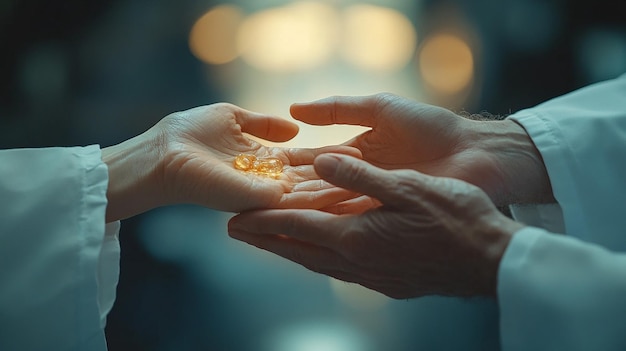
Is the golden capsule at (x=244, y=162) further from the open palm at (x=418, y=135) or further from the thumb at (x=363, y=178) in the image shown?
the thumb at (x=363, y=178)

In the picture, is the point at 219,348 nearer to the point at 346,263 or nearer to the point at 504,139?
the point at 346,263

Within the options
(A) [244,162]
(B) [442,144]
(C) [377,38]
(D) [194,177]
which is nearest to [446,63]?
(C) [377,38]

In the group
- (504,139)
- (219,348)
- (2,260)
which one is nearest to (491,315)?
(504,139)

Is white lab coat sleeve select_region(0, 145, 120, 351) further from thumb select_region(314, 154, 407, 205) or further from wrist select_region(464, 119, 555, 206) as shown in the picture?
wrist select_region(464, 119, 555, 206)

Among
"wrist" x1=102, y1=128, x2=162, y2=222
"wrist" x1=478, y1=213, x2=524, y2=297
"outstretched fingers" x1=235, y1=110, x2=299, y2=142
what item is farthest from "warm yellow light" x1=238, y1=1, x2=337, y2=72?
"wrist" x1=478, y1=213, x2=524, y2=297

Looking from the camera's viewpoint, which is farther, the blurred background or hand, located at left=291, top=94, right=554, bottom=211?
the blurred background
